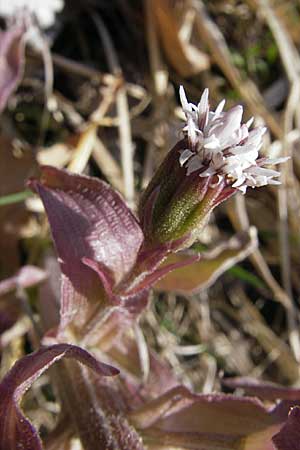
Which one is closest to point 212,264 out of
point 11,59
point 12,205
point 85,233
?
point 85,233

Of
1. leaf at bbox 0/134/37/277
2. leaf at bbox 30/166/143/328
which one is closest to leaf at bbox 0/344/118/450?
leaf at bbox 30/166/143/328

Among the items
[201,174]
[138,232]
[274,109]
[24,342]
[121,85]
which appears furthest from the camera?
[274,109]

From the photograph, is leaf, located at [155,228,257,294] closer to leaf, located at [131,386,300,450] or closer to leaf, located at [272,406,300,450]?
leaf, located at [131,386,300,450]

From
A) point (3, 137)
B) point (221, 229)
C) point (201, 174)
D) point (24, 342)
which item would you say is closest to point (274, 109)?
point (221, 229)

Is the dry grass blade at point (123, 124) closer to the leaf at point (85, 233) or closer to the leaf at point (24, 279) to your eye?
the leaf at point (24, 279)

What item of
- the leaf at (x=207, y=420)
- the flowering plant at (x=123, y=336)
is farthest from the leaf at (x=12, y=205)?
the leaf at (x=207, y=420)

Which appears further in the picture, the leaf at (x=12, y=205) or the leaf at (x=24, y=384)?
the leaf at (x=12, y=205)

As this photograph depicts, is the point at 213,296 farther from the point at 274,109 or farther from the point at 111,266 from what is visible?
the point at 111,266
